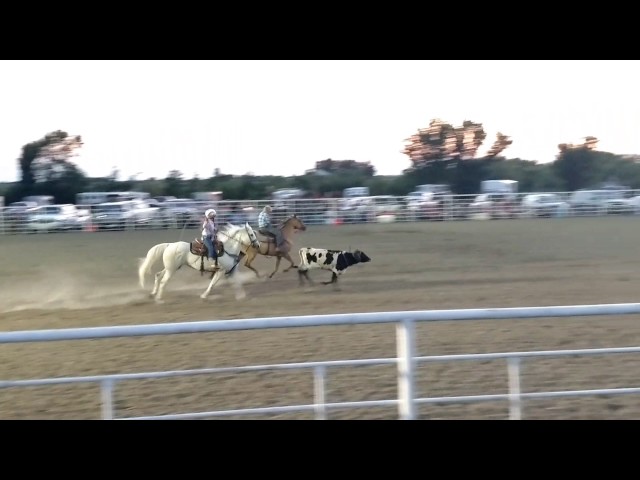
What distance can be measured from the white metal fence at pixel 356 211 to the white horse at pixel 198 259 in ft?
20.1

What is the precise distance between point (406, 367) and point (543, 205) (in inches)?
764

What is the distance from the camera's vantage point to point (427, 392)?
18.1 ft

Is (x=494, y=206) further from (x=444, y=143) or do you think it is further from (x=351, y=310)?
(x=351, y=310)

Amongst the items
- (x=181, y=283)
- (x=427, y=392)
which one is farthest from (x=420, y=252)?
(x=427, y=392)

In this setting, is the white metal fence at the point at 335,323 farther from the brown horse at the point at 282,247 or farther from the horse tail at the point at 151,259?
the brown horse at the point at 282,247

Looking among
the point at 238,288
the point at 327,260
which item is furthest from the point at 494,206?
the point at 238,288

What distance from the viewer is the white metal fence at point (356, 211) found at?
19.2m

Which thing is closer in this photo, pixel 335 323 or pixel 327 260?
pixel 335 323

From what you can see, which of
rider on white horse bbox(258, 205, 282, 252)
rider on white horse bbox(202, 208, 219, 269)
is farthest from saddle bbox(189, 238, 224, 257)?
rider on white horse bbox(258, 205, 282, 252)

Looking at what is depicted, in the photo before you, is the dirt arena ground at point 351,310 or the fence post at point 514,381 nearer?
the fence post at point 514,381

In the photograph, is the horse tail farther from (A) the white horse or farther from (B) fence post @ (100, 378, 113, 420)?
(B) fence post @ (100, 378, 113, 420)

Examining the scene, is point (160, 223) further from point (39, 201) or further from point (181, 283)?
point (181, 283)

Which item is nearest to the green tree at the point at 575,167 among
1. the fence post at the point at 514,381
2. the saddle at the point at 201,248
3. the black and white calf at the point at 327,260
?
the black and white calf at the point at 327,260

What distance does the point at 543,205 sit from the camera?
2227 centimetres
